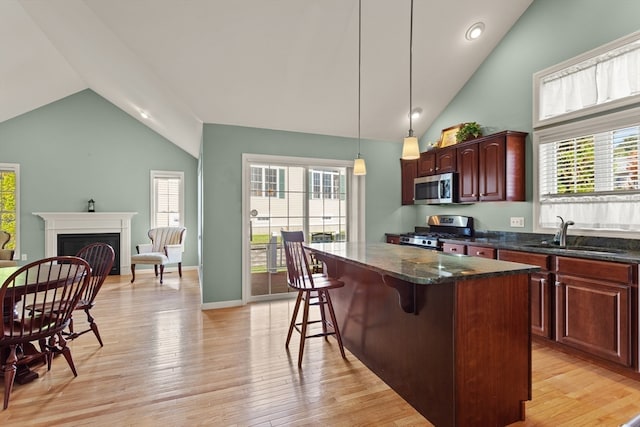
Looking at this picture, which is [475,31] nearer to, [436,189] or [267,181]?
[436,189]

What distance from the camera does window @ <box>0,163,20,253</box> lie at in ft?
20.3

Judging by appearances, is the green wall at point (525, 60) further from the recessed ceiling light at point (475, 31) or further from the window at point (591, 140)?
the recessed ceiling light at point (475, 31)

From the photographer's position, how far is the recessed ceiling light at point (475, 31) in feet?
12.5

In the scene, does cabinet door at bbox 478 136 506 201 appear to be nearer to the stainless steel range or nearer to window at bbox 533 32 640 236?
window at bbox 533 32 640 236

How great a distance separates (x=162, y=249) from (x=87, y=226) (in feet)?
5.14

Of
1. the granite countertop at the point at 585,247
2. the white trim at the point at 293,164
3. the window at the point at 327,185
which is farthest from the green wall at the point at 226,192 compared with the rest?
the granite countertop at the point at 585,247

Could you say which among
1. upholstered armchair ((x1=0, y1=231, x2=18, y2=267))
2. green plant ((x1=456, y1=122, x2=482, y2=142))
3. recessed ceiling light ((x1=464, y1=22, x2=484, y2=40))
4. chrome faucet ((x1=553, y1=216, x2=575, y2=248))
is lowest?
upholstered armchair ((x1=0, y1=231, x2=18, y2=267))

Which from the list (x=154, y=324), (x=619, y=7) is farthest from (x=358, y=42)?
(x=154, y=324)

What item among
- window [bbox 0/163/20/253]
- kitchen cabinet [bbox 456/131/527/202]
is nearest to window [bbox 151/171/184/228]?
window [bbox 0/163/20/253]

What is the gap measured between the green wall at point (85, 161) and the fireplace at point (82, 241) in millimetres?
314

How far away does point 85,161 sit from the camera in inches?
261

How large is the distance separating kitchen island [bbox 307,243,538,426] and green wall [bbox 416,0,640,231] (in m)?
2.32

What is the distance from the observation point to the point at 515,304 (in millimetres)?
1886

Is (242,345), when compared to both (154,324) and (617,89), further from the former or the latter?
(617,89)
